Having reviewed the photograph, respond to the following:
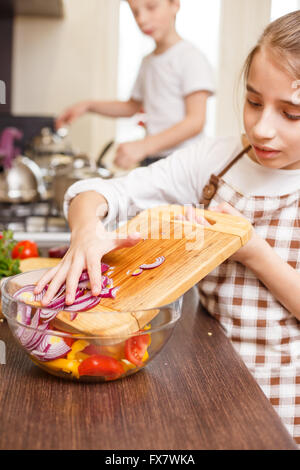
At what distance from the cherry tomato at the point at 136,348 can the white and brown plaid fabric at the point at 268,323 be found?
0.91ft

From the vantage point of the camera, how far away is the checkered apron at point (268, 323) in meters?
0.87

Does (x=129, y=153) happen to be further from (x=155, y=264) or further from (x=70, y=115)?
(x=155, y=264)

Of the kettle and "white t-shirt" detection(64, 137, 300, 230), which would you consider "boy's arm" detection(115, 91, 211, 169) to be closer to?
"white t-shirt" detection(64, 137, 300, 230)

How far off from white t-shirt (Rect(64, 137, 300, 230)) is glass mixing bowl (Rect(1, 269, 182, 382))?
1.03 feet

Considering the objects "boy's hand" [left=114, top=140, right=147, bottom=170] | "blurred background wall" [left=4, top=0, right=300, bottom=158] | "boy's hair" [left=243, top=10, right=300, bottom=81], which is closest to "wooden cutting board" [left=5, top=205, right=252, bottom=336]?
"boy's hair" [left=243, top=10, right=300, bottom=81]

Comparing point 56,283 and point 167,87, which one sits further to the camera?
point 167,87

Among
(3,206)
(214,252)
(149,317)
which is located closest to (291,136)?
(214,252)

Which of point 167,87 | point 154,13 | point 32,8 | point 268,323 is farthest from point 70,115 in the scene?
point 32,8

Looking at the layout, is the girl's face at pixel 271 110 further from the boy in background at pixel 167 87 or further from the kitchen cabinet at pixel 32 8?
the kitchen cabinet at pixel 32 8

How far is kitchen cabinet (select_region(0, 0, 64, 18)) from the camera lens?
3.12m

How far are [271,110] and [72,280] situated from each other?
375 millimetres

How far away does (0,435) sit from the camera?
0.52 m

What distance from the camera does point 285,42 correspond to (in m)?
0.82
